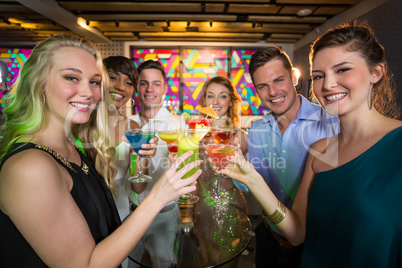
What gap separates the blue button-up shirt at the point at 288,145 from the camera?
190 centimetres

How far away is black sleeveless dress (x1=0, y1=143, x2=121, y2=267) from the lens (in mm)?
976

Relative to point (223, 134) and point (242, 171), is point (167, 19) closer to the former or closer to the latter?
point (223, 134)

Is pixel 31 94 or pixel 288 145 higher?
pixel 31 94

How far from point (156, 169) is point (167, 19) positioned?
4.67 meters

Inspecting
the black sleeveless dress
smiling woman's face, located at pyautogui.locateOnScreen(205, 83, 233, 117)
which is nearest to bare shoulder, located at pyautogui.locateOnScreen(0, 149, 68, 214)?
the black sleeveless dress

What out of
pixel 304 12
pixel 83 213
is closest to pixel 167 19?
pixel 304 12

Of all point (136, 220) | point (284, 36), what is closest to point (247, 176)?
point (136, 220)

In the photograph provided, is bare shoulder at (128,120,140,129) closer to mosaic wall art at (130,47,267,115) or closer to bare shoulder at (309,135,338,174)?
bare shoulder at (309,135,338,174)

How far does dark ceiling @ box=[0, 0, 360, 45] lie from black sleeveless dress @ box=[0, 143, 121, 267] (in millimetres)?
4562

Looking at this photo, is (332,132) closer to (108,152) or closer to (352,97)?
(352,97)

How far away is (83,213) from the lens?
3.72 feet

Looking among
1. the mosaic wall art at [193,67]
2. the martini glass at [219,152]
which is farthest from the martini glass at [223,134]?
the mosaic wall art at [193,67]

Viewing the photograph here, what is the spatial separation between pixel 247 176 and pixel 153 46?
7.34 meters

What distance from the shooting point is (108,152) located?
167 cm
